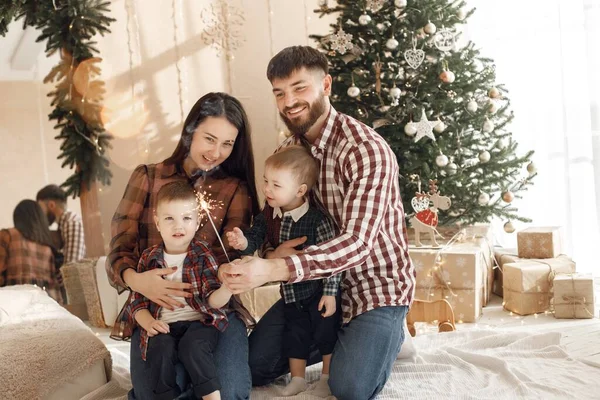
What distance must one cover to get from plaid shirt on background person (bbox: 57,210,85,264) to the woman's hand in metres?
1.95

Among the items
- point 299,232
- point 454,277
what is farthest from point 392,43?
point 299,232

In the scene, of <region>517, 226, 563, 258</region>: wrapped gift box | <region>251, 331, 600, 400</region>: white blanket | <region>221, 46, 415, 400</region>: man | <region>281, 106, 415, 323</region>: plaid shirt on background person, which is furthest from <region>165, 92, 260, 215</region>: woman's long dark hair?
<region>517, 226, 563, 258</region>: wrapped gift box

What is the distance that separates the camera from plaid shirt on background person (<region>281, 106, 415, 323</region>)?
6.86 feet

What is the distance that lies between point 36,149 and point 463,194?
→ 2406 millimetres

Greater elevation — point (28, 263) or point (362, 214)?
point (362, 214)

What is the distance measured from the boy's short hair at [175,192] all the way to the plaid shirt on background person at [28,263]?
93.1 inches

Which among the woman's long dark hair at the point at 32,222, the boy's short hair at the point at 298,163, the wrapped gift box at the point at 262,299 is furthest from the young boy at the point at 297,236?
the woman's long dark hair at the point at 32,222

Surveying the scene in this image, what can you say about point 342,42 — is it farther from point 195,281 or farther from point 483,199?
point 195,281

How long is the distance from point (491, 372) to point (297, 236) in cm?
85

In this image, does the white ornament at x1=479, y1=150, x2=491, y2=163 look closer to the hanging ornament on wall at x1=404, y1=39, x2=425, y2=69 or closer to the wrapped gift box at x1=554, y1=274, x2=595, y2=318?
the hanging ornament on wall at x1=404, y1=39, x2=425, y2=69

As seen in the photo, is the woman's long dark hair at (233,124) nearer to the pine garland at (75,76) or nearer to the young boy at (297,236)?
the young boy at (297,236)

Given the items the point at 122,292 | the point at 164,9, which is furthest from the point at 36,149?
the point at 122,292

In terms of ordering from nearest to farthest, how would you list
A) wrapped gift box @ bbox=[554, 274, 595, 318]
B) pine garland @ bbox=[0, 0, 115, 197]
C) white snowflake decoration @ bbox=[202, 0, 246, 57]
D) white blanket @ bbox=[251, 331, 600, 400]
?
white blanket @ bbox=[251, 331, 600, 400] < pine garland @ bbox=[0, 0, 115, 197] < white snowflake decoration @ bbox=[202, 0, 246, 57] < wrapped gift box @ bbox=[554, 274, 595, 318]

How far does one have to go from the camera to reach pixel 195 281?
177 centimetres
